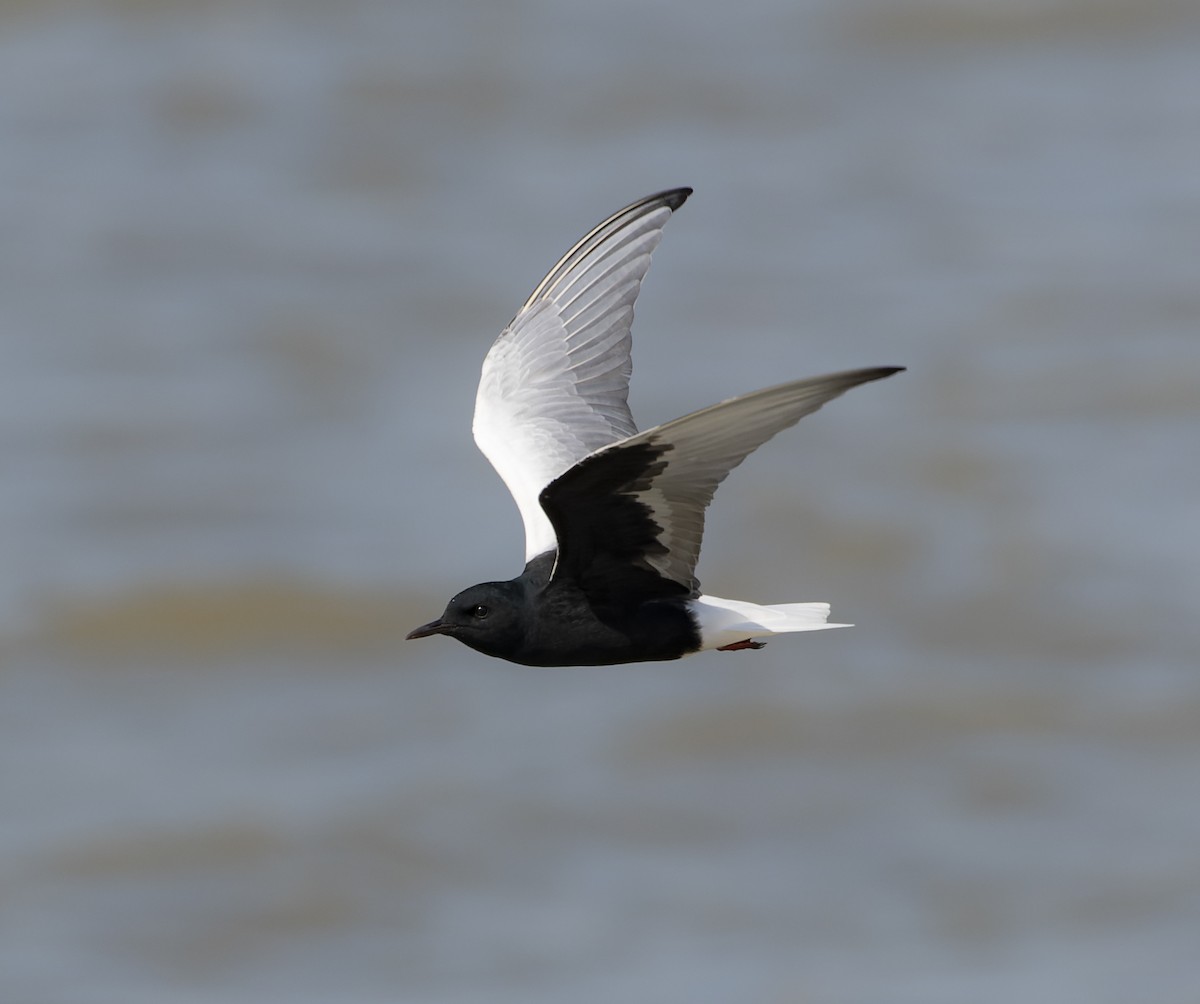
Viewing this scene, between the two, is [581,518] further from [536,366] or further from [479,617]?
[536,366]

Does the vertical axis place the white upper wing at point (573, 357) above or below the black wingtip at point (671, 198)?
below

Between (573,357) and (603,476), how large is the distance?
2468 millimetres

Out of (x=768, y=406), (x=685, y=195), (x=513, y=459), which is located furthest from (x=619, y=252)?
(x=768, y=406)

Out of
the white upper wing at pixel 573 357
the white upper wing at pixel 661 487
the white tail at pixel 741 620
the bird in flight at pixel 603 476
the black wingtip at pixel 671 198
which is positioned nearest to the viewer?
the white upper wing at pixel 661 487

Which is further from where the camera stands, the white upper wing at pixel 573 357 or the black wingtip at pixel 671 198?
the white upper wing at pixel 573 357

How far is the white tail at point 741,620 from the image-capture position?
7.85 meters

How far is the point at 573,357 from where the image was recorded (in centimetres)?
962

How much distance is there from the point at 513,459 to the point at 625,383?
0.80 meters

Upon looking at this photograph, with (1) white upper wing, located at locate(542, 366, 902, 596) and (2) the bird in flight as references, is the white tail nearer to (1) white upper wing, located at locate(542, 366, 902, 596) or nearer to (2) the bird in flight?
(2) the bird in flight

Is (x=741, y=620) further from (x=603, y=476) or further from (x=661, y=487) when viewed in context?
(x=603, y=476)

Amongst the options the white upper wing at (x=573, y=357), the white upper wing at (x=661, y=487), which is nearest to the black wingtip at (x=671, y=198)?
the white upper wing at (x=573, y=357)

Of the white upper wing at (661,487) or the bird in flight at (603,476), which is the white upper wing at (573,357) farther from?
the white upper wing at (661,487)

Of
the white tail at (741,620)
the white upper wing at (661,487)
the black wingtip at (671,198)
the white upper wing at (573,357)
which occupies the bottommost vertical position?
the white tail at (741,620)

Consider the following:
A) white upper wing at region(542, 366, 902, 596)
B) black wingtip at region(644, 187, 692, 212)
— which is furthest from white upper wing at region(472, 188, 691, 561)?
white upper wing at region(542, 366, 902, 596)
